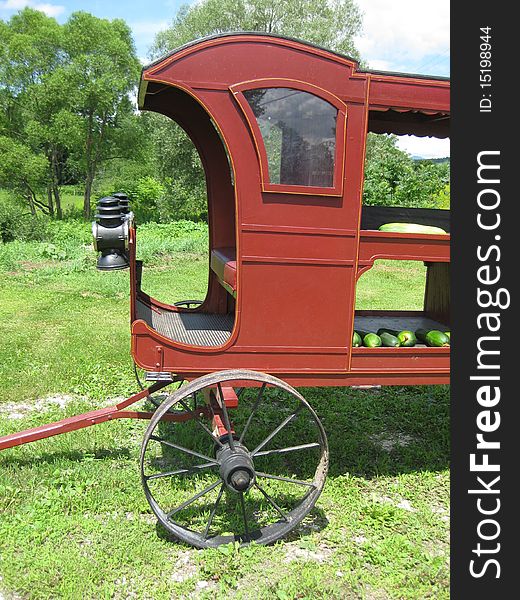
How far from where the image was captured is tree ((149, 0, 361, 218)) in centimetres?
2122

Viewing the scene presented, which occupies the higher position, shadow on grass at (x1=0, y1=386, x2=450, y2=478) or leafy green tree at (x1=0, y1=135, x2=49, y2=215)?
leafy green tree at (x1=0, y1=135, x2=49, y2=215)

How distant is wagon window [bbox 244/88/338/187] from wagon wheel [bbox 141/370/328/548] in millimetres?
1145

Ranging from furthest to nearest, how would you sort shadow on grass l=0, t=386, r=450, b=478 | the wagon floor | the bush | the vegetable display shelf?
the bush → the wagon floor → shadow on grass l=0, t=386, r=450, b=478 → the vegetable display shelf

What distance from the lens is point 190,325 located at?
4.27 m

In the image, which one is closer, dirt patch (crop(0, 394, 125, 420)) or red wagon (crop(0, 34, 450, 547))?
red wagon (crop(0, 34, 450, 547))

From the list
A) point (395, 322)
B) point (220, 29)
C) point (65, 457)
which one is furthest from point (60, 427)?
point (220, 29)

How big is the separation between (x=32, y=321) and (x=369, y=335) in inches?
221

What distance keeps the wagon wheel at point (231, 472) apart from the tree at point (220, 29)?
1753cm

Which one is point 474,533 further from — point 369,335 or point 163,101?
point 163,101

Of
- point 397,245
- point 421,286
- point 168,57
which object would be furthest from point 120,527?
point 421,286

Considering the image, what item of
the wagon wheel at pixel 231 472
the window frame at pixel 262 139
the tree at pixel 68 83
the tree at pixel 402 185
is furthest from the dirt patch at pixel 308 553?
the tree at pixel 68 83

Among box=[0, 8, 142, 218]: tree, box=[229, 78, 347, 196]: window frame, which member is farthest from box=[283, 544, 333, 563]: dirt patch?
box=[0, 8, 142, 218]: tree

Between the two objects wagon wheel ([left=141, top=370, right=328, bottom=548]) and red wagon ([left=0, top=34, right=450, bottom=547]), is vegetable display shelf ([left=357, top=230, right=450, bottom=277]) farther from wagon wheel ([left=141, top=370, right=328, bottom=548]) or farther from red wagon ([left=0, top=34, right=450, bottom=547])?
wagon wheel ([left=141, top=370, right=328, bottom=548])

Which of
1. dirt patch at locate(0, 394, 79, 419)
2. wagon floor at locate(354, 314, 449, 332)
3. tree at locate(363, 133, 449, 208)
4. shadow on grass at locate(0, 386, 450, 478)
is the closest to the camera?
shadow on grass at locate(0, 386, 450, 478)
